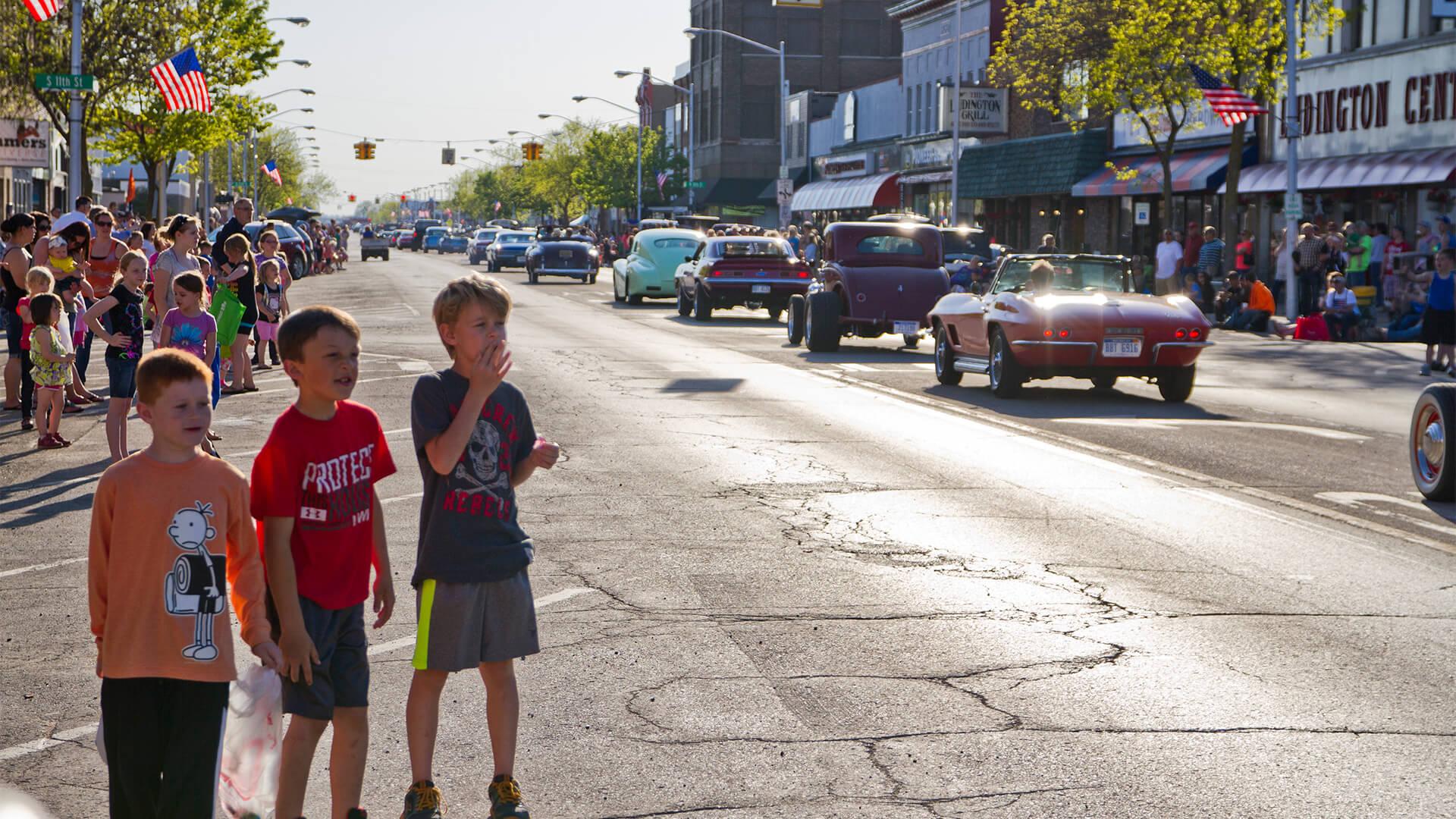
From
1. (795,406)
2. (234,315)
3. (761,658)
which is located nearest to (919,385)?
(795,406)

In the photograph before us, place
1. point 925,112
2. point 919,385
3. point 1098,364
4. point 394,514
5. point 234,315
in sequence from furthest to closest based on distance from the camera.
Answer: point 925,112
point 919,385
point 1098,364
point 234,315
point 394,514

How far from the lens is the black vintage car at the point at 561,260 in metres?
52.9

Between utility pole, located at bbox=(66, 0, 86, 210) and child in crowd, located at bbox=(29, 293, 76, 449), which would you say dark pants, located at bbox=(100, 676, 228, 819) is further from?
utility pole, located at bbox=(66, 0, 86, 210)

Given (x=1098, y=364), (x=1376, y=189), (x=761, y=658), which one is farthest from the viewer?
(x=1376, y=189)

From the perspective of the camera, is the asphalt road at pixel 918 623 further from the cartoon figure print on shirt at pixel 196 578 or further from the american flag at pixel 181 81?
the american flag at pixel 181 81

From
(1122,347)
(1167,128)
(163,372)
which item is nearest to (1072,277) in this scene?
(1122,347)

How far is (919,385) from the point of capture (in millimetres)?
20141

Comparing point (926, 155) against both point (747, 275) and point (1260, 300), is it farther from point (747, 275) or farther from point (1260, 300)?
point (1260, 300)

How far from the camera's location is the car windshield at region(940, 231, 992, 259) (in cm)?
3822

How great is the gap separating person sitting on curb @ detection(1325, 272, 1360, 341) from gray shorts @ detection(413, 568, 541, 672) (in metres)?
25.6

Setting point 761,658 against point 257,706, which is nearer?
point 257,706

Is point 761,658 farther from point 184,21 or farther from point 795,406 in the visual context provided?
point 184,21

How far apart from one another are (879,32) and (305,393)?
10917 cm

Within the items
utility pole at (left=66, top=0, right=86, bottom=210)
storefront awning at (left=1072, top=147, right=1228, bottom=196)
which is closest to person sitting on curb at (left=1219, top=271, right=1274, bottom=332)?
storefront awning at (left=1072, top=147, right=1228, bottom=196)
